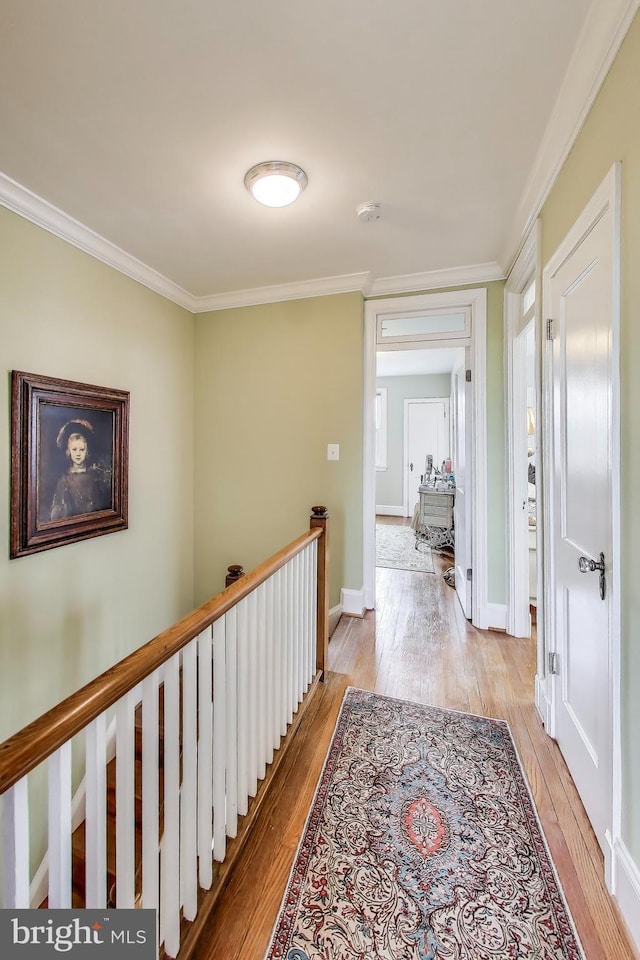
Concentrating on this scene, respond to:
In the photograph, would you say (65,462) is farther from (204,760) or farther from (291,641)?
(204,760)

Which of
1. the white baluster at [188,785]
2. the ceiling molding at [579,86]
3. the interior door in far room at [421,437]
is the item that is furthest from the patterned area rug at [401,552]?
the white baluster at [188,785]

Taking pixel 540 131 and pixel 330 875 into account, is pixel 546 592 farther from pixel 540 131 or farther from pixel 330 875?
pixel 540 131

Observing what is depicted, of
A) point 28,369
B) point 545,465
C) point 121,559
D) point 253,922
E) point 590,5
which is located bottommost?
point 253,922

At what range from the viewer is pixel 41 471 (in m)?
2.12

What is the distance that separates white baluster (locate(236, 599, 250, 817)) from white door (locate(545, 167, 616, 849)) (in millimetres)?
1133

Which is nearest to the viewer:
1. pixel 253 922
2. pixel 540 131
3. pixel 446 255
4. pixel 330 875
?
pixel 253 922

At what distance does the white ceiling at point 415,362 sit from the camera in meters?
5.53

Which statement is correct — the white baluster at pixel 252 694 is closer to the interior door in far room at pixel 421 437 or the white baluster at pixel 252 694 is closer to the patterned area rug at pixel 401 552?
the patterned area rug at pixel 401 552

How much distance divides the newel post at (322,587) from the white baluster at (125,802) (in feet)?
4.57

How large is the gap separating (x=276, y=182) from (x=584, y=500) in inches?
74.1

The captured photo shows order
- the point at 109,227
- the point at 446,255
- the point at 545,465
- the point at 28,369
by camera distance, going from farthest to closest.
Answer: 1. the point at 446,255
2. the point at 109,227
3. the point at 28,369
4. the point at 545,465

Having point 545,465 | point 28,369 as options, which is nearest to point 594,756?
point 545,465

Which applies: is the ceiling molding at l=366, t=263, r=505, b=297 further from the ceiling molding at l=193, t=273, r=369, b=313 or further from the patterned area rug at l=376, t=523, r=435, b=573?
the patterned area rug at l=376, t=523, r=435, b=573

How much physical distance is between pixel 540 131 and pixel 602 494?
1.48 metres
